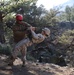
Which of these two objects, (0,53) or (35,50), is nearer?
(0,53)

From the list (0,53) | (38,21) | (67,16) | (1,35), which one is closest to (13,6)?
(1,35)

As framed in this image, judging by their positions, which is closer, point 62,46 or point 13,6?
point 13,6

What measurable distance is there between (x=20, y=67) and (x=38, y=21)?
54.1 ft

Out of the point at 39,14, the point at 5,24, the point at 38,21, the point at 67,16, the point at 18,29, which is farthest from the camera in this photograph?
the point at 67,16

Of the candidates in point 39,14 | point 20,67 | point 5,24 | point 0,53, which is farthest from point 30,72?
point 39,14

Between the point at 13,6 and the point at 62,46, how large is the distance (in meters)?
8.67

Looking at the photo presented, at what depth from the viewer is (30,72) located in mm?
8250

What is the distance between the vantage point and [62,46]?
1029 inches

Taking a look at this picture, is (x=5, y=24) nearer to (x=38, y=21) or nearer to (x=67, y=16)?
(x=38, y=21)

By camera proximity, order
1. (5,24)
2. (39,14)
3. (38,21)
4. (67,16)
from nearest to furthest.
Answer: (5,24)
(38,21)
(39,14)
(67,16)

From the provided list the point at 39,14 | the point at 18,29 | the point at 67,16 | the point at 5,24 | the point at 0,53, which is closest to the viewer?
the point at 18,29

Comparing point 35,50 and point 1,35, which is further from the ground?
point 1,35

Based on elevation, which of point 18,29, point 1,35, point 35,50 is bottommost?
point 35,50

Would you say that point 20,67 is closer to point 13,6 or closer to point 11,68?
point 11,68
